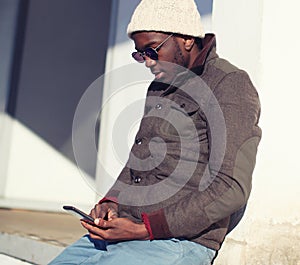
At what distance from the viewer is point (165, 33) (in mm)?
2064

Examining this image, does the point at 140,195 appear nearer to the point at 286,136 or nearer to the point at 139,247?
the point at 139,247

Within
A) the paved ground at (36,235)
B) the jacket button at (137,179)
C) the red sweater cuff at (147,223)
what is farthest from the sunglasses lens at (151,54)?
the paved ground at (36,235)

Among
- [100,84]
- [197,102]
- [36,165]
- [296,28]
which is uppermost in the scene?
[296,28]

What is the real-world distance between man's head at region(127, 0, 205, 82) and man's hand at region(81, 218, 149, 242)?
55cm

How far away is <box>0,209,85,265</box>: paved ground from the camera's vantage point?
3035 millimetres

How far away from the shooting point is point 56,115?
557 cm

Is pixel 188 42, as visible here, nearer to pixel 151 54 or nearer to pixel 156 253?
pixel 151 54

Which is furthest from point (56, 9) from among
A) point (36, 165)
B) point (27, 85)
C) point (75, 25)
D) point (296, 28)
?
point (296, 28)

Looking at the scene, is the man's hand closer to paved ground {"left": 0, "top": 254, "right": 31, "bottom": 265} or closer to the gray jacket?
the gray jacket

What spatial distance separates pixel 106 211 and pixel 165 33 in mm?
687

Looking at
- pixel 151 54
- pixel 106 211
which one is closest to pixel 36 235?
pixel 106 211

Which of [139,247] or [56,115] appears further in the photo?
[56,115]

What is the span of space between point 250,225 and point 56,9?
3.76 metres

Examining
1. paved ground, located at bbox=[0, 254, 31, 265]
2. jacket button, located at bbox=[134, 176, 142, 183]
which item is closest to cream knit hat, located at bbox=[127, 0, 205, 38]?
jacket button, located at bbox=[134, 176, 142, 183]
